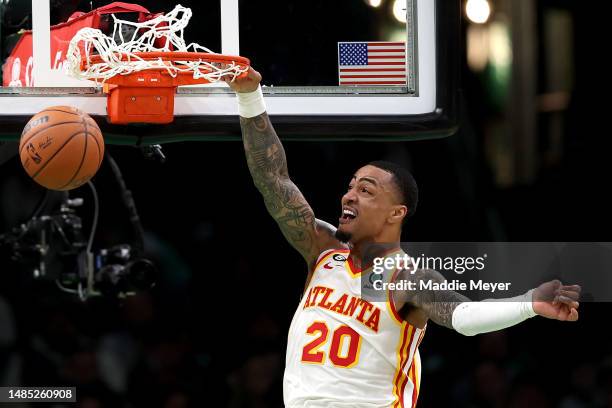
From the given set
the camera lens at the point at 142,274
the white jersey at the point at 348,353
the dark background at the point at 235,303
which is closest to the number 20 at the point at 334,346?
the white jersey at the point at 348,353

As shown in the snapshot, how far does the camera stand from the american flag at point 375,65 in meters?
5.09

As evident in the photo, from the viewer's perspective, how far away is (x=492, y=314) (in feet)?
13.9

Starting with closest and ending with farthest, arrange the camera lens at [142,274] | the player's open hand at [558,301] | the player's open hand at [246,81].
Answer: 1. the player's open hand at [558,301]
2. the player's open hand at [246,81]
3. the camera lens at [142,274]

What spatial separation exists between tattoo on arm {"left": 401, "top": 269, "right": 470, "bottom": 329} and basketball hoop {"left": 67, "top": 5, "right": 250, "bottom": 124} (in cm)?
95

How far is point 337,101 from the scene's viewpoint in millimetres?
5070

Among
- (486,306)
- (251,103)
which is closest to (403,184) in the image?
(251,103)

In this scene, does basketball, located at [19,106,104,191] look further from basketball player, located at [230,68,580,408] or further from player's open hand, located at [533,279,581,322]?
player's open hand, located at [533,279,581,322]

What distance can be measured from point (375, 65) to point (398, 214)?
631 mm

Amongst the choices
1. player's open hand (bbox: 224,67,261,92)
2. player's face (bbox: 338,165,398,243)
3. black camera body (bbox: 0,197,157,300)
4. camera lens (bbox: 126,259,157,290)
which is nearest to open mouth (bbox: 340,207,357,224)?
player's face (bbox: 338,165,398,243)

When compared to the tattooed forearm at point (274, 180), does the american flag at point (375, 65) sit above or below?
above

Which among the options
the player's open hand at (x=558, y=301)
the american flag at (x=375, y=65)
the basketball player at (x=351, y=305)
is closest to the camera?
the player's open hand at (x=558, y=301)

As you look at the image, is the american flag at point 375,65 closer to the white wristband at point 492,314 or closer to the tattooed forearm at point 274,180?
the tattooed forearm at point 274,180

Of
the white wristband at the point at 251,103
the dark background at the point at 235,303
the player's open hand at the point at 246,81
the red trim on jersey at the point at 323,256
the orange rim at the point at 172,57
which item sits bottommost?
the dark background at the point at 235,303

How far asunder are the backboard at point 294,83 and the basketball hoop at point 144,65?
0.35ft
